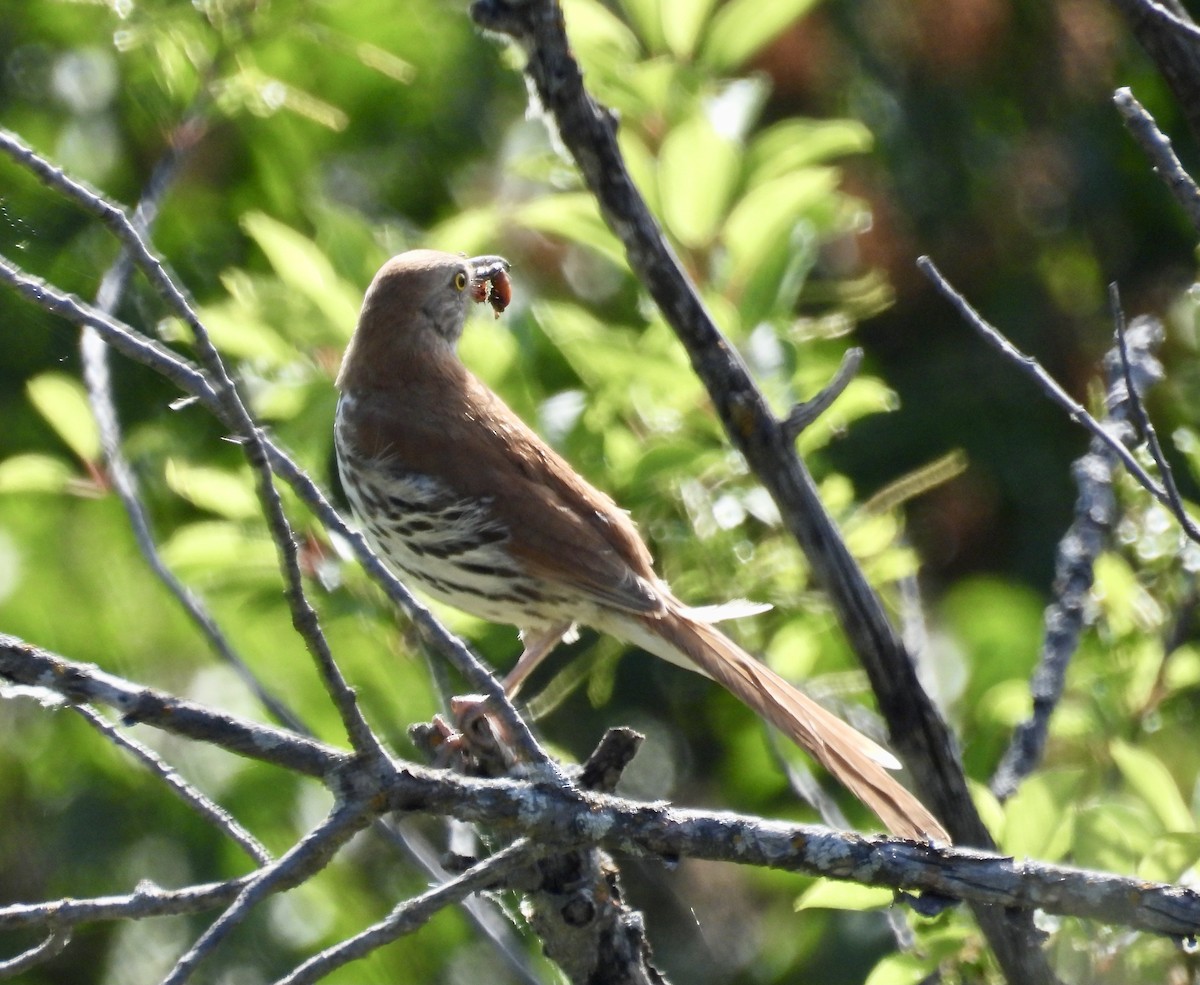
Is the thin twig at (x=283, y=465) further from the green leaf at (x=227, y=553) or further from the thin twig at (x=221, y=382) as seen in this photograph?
the green leaf at (x=227, y=553)

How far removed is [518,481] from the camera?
416cm

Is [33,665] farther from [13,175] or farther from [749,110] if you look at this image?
[749,110]

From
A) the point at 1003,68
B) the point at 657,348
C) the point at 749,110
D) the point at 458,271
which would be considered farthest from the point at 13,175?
the point at 1003,68

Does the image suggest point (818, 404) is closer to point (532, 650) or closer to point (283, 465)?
point (283, 465)

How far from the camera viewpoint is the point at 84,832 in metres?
4.64

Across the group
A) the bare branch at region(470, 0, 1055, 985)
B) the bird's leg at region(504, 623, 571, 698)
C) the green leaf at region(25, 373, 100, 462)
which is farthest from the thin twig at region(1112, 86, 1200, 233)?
the green leaf at region(25, 373, 100, 462)

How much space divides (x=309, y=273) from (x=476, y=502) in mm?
729

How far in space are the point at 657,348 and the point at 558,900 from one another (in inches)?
61.6

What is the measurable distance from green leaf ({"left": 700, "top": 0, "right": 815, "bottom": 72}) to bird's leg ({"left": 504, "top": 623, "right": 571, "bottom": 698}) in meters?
1.54

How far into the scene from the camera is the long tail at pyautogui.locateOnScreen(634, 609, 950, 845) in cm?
327

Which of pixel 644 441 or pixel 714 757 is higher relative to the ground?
pixel 644 441

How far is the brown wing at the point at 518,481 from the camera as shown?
13.2ft

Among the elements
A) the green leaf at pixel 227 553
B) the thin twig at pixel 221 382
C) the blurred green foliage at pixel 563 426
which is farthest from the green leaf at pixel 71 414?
the thin twig at pixel 221 382

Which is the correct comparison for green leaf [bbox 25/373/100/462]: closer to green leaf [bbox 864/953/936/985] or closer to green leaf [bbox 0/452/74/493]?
green leaf [bbox 0/452/74/493]
